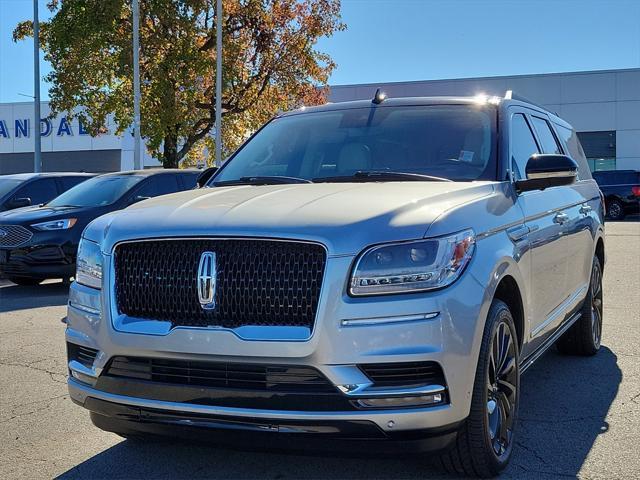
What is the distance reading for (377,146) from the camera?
4746 millimetres

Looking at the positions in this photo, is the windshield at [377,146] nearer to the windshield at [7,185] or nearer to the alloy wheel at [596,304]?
the alloy wheel at [596,304]

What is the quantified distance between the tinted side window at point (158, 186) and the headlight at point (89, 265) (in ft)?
25.7

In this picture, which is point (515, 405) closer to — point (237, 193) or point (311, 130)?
point (237, 193)

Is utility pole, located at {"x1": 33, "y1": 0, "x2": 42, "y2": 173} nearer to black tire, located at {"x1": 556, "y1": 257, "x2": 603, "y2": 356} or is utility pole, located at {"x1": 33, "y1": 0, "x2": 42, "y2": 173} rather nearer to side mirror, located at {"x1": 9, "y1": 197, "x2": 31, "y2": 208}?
side mirror, located at {"x1": 9, "y1": 197, "x2": 31, "y2": 208}

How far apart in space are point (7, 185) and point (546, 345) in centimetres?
1103

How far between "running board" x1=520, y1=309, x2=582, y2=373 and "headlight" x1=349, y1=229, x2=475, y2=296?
4.31 ft

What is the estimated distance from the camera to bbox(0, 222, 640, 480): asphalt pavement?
3811 mm

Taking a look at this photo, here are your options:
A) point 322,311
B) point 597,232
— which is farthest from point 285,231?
point 597,232

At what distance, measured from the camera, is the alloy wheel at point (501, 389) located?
365cm

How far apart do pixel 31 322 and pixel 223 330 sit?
5.61 m

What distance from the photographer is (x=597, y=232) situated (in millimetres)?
6445

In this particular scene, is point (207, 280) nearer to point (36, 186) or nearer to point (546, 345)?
point (546, 345)

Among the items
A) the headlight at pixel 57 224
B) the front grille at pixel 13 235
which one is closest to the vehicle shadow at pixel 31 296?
the front grille at pixel 13 235

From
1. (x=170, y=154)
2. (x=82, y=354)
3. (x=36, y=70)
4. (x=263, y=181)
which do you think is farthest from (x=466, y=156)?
(x=36, y=70)
